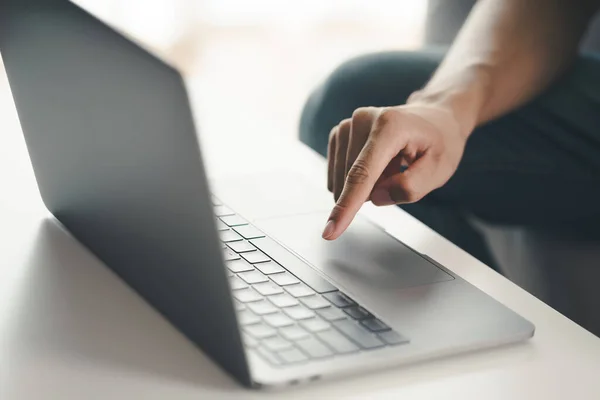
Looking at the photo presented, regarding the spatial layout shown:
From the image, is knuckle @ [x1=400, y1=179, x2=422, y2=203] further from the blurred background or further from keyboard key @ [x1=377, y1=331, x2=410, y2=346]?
the blurred background

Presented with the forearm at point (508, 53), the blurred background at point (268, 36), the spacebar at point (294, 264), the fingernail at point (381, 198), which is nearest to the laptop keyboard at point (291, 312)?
the spacebar at point (294, 264)

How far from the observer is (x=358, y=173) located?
691 mm

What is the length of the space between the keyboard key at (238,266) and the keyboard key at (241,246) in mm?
24

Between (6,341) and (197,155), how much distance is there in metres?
0.20

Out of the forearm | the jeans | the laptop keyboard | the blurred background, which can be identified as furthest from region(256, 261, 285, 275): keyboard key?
the blurred background

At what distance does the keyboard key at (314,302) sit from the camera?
58 centimetres

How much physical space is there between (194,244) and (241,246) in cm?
19

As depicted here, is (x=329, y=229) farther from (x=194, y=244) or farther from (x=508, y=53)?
(x=508, y=53)

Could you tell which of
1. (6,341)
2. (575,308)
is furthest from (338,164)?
(575,308)

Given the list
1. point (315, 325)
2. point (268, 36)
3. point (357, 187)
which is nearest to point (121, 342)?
point (315, 325)

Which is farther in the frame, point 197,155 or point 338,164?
point 338,164

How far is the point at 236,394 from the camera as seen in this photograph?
0.50m

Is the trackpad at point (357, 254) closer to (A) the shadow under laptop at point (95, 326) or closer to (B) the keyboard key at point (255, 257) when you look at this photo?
(B) the keyboard key at point (255, 257)

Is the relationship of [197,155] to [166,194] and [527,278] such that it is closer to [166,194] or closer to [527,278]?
[166,194]
